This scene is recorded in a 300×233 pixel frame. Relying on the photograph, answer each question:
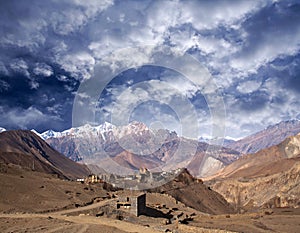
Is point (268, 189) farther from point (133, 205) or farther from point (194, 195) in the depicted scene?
point (133, 205)

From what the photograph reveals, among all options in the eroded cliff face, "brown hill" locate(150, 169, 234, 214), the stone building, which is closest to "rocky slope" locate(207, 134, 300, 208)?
the eroded cliff face

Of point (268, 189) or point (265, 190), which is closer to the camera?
point (268, 189)

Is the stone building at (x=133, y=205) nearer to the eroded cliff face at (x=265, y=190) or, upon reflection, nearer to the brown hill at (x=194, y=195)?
the brown hill at (x=194, y=195)

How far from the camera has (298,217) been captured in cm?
4138

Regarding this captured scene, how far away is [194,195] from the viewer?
9638 cm

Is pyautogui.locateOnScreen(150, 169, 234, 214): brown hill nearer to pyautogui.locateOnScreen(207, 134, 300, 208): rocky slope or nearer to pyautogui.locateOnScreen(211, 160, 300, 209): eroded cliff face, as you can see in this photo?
pyautogui.locateOnScreen(211, 160, 300, 209): eroded cliff face

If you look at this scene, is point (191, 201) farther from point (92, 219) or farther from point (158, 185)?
point (92, 219)

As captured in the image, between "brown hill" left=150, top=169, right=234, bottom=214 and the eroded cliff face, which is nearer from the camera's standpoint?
"brown hill" left=150, top=169, right=234, bottom=214

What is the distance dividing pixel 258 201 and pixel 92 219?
97.9 m

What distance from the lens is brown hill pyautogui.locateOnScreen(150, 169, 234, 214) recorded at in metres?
88.3

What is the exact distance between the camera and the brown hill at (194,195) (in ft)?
290

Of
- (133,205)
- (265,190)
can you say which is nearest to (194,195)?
(265,190)

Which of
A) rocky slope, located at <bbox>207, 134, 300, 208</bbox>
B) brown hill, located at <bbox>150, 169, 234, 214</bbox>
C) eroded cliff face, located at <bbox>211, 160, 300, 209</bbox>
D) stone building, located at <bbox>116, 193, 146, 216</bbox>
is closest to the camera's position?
stone building, located at <bbox>116, 193, 146, 216</bbox>

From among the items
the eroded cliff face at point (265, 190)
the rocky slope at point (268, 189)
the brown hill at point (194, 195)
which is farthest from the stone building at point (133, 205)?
the rocky slope at point (268, 189)
